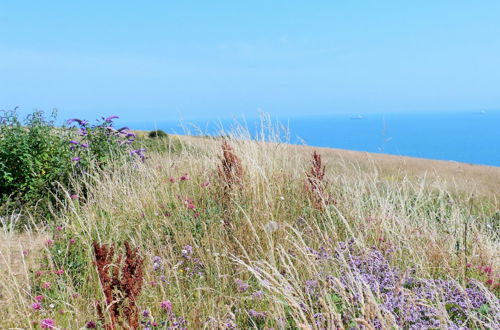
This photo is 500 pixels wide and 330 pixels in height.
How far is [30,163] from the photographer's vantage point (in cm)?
647

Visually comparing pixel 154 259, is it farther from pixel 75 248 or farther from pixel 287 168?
pixel 287 168

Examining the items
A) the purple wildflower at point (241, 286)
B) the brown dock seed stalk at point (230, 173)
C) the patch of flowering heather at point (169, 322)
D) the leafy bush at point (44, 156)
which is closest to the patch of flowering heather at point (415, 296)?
the purple wildflower at point (241, 286)

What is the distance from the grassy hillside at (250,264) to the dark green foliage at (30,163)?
146 cm

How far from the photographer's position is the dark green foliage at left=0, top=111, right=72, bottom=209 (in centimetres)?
662

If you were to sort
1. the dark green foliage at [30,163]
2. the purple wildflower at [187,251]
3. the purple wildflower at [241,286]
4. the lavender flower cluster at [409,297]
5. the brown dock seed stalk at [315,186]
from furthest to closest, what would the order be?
the dark green foliage at [30,163]
the brown dock seed stalk at [315,186]
the purple wildflower at [187,251]
the purple wildflower at [241,286]
the lavender flower cluster at [409,297]

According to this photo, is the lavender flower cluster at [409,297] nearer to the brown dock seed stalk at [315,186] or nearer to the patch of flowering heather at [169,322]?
the patch of flowering heather at [169,322]

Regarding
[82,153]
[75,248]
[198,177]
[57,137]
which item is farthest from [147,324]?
[57,137]

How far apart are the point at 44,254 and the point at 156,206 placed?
1132mm

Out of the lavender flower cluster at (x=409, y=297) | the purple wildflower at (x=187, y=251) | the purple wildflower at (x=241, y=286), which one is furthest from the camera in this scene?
the purple wildflower at (x=187, y=251)

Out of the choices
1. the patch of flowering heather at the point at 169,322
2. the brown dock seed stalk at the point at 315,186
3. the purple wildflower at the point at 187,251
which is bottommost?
the patch of flowering heather at the point at 169,322

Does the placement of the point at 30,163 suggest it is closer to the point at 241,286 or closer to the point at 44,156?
the point at 44,156

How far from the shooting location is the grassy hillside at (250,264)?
2371 millimetres

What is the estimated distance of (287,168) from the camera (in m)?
5.77

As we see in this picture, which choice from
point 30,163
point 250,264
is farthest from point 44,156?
point 250,264
